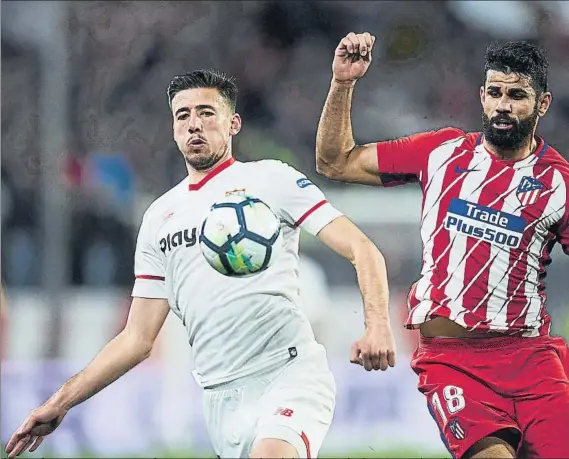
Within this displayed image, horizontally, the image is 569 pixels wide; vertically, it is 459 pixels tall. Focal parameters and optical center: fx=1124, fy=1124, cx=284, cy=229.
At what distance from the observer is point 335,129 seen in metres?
4.70

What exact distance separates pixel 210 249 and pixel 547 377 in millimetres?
1416

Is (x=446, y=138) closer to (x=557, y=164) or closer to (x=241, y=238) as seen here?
(x=557, y=164)

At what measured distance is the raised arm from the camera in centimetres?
455

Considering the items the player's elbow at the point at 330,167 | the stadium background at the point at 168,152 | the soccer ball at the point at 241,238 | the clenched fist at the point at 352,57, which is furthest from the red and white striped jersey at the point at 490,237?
the stadium background at the point at 168,152

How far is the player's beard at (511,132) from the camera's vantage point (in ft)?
14.7

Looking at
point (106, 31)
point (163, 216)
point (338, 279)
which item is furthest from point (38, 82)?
point (163, 216)

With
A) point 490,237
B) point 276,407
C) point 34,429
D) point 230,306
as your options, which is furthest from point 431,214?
point 34,429

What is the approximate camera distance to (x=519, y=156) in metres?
4.59

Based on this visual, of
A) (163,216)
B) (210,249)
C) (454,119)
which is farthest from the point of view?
(454,119)

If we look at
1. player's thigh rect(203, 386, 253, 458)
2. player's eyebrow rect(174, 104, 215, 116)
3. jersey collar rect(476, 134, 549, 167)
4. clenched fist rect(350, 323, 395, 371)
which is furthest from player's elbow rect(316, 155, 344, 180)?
clenched fist rect(350, 323, 395, 371)

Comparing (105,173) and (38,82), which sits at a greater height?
(38,82)

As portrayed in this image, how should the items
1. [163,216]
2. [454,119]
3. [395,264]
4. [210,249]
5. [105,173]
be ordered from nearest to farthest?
1. [210,249]
2. [163,216]
3. [395,264]
4. [105,173]
5. [454,119]

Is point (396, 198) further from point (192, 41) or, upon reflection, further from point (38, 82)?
point (38, 82)

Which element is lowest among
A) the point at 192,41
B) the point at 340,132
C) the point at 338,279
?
the point at 338,279
